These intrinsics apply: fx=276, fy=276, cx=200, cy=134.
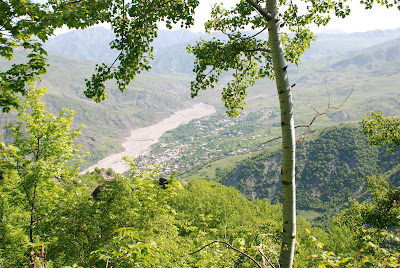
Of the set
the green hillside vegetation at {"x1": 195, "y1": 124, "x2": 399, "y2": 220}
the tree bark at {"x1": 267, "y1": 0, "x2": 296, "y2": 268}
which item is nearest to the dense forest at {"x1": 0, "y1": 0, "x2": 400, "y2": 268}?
the tree bark at {"x1": 267, "y1": 0, "x2": 296, "y2": 268}

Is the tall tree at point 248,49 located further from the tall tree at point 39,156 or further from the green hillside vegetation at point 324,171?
the green hillside vegetation at point 324,171

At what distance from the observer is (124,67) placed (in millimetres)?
5891

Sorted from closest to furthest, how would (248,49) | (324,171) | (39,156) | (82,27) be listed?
1. (82,27)
2. (248,49)
3. (39,156)
4. (324,171)

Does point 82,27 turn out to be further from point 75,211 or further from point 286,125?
point 75,211

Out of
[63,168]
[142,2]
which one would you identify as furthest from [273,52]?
[63,168]

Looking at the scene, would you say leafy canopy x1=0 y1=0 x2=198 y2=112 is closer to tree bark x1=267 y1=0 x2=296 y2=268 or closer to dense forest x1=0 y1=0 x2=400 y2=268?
dense forest x1=0 y1=0 x2=400 y2=268

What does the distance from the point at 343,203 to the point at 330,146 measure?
171 ft

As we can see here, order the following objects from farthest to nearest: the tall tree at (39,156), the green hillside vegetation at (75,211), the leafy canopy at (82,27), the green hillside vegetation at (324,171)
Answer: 1. the green hillside vegetation at (324,171)
2. the tall tree at (39,156)
3. the green hillside vegetation at (75,211)
4. the leafy canopy at (82,27)

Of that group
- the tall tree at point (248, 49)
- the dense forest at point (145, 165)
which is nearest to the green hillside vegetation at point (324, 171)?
the dense forest at point (145, 165)

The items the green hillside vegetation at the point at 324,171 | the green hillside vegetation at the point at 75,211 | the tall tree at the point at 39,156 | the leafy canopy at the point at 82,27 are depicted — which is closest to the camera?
the leafy canopy at the point at 82,27

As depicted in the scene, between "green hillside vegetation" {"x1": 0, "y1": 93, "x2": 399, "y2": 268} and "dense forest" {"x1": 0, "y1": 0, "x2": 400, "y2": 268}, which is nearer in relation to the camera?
"dense forest" {"x1": 0, "y1": 0, "x2": 400, "y2": 268}

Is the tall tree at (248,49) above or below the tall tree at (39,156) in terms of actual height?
above

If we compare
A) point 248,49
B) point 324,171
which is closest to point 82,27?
point 248,49

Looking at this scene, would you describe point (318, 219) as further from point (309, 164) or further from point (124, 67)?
point (124, 67)
